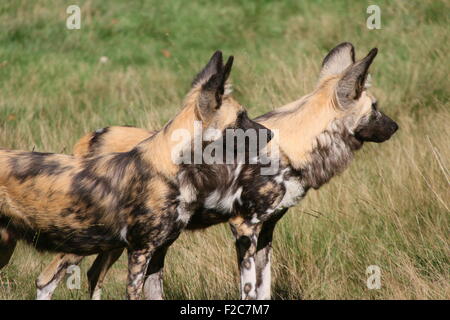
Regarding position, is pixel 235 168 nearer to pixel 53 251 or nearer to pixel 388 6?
pixel 53 251

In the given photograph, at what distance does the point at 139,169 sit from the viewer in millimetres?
4109

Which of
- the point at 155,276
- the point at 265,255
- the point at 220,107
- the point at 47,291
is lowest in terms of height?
the point at 47,291

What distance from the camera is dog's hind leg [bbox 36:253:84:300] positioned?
15.1 ft

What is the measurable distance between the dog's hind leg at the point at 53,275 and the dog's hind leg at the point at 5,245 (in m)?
0.25

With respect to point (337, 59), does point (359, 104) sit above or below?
below

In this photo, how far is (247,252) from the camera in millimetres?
4457

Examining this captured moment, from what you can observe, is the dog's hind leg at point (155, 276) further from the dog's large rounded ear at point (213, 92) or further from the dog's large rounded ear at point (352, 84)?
the dog's large rounded ear at point (352, 84)

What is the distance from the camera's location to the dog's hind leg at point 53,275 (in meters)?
4.59

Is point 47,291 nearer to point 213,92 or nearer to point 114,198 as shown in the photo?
point 114,198

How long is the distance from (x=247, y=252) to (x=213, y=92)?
0.90 metres

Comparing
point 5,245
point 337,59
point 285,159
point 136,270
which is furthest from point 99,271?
point 337,59

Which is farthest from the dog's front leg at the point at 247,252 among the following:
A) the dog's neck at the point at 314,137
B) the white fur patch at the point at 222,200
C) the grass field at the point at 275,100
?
the dog's neck at the point at 314,137

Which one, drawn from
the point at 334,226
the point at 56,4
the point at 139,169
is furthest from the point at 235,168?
the point at 56,4

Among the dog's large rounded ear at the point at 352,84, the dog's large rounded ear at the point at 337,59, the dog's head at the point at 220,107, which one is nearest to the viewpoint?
the dog's head at the point at 220,107
